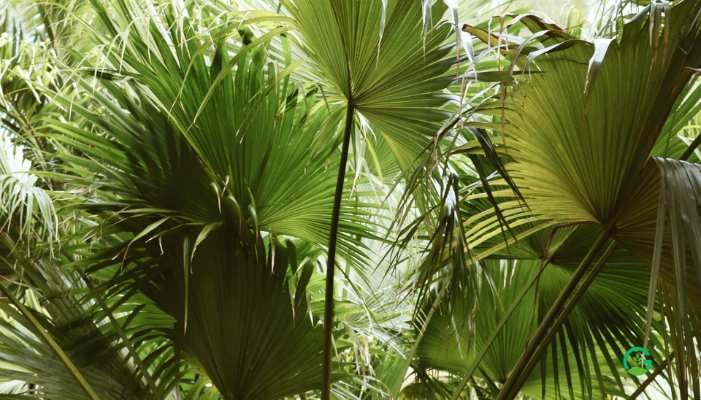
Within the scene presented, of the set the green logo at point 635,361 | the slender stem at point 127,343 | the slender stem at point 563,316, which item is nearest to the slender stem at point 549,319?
the slender stem at point 563,316

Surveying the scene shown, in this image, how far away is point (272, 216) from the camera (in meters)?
1.47

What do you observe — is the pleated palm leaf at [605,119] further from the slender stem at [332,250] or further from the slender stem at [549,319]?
the slender stem at [332,250]

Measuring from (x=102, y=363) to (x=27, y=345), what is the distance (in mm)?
158

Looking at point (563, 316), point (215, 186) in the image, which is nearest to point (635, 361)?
point (563, 316)

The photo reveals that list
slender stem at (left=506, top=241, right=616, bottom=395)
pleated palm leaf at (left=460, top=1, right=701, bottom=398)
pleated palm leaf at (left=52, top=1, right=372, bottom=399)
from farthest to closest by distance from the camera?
pleated palm leaf at (left=52, top=1, right=372, bottom=399) < slender stem at (left=506, top=241, right=616, bottom=395) < pleated palm leaf at (left=460, top=1, right=701, bottom=398)

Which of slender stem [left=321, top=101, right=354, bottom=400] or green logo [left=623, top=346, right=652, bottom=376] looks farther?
green logo [left=623, top=346, right=652, bottom=376]

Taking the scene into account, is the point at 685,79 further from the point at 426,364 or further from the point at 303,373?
the point at 426,364

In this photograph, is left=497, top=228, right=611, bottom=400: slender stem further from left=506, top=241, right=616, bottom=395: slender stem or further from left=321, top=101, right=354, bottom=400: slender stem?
left=321, top=101, right=354, bottom=400: slender stem

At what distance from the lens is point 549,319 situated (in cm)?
129

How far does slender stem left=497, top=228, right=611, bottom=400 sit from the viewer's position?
1.23 meters

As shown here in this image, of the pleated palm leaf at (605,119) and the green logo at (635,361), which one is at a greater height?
the pleated palm leaf at (605,119)

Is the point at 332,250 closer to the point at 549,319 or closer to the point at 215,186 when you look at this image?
the point at 215,186

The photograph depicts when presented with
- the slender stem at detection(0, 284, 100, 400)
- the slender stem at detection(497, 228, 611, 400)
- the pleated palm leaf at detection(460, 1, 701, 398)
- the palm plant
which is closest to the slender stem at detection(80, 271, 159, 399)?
the palm plant

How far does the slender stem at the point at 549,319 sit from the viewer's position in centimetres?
123
